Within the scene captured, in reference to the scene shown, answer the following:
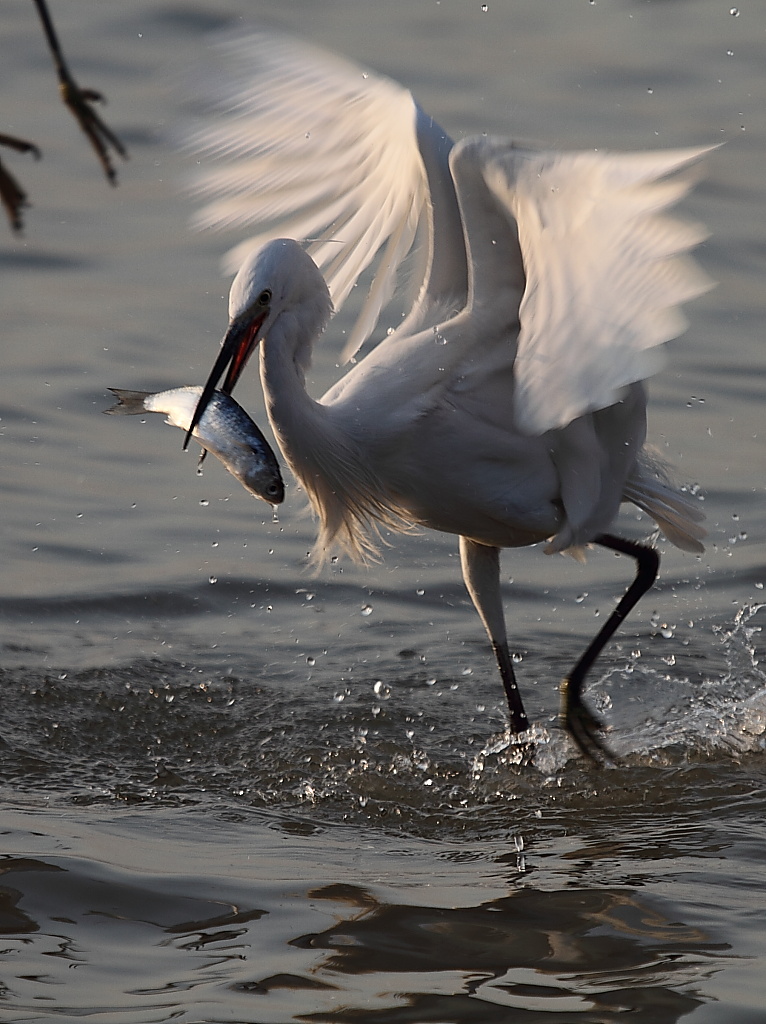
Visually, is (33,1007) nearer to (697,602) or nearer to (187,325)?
(697,602)

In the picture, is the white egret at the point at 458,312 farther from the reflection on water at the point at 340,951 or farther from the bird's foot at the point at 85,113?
the bird's foot at the point at 85,113

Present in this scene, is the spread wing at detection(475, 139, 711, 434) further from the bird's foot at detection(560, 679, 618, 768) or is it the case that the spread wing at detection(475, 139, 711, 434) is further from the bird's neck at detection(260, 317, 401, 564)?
the bird's foot at detection(560, 679, 618, 768)

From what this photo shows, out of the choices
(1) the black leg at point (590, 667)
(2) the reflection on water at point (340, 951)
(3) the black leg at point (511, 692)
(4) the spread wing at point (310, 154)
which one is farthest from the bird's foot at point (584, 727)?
(4) the spread wing at point (310, 154)

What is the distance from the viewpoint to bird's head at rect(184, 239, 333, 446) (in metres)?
4.41

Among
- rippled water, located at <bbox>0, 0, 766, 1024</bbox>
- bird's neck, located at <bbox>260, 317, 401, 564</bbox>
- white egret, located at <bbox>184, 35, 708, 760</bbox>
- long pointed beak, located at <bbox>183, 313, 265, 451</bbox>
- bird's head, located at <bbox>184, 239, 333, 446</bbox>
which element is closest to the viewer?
rippled water, located at <bbox>0, 0, 766, 1024</bbox>

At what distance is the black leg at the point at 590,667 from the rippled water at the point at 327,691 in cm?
8

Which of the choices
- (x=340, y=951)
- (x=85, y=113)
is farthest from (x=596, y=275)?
(x=85, y=113)

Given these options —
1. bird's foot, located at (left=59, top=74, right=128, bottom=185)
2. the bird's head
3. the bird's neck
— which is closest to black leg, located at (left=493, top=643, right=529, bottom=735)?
the bird's neck

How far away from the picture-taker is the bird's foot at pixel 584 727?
5.15m

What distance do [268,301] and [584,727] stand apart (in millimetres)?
1802

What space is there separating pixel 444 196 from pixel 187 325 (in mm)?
3776

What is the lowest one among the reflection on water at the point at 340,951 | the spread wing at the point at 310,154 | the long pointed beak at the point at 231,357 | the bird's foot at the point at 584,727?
the bird's foot at the point at 584,727

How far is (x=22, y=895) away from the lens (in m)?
3.90

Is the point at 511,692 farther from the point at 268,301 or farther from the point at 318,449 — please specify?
the point at 268,301
